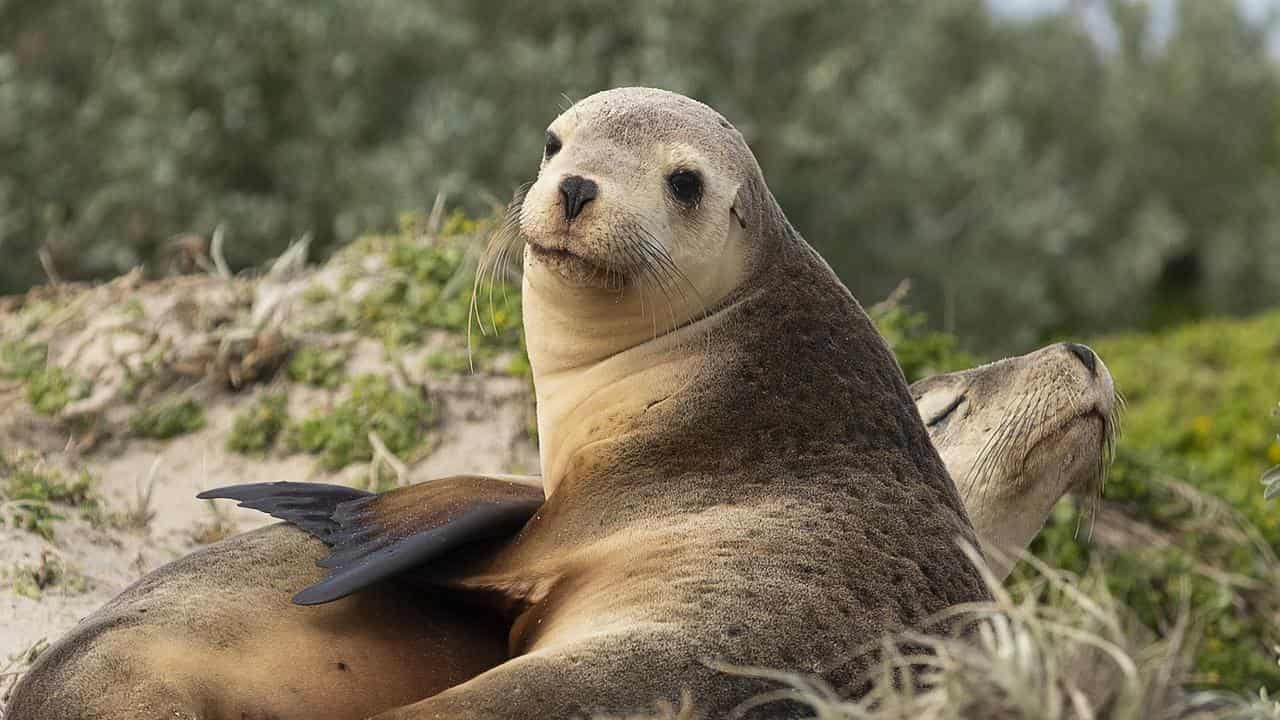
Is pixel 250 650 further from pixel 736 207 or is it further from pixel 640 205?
pixel 736 207

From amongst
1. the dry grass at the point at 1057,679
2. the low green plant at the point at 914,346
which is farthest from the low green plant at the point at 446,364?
the dry grass at the point at 1057,679

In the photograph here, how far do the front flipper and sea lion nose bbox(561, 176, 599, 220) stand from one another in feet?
2.26

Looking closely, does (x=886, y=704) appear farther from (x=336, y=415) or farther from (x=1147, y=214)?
(x=1147, y=214)

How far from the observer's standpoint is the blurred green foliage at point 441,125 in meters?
14.5

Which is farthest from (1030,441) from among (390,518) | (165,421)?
(165,421)

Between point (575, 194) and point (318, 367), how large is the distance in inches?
118

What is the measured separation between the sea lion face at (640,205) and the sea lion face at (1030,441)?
3.76ft

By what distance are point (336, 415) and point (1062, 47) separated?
1978cm

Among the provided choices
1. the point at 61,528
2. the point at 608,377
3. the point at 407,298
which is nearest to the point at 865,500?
the point at 608,377

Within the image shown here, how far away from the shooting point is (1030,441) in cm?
470

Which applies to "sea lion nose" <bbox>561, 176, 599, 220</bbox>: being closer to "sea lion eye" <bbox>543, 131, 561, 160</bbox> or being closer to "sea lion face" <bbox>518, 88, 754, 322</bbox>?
"sea lion face" <bbox>518, 88, 754, 322</bbox>

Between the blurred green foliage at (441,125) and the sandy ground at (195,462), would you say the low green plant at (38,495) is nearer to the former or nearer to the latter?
the sandy ground at (195,462)

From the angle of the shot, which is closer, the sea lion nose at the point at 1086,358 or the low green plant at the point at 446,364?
the sea lion nose at the point at 1086,358

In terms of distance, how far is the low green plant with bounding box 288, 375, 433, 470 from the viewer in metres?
6.05
